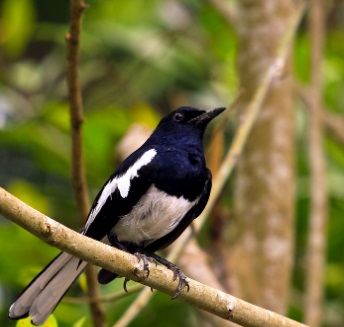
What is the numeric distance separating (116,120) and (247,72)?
762mm

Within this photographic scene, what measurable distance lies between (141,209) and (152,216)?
0.16 feet

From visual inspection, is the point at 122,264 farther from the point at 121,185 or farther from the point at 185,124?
the point at 185,124

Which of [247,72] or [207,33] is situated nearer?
[247,72]

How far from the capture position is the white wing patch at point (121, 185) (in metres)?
2.91

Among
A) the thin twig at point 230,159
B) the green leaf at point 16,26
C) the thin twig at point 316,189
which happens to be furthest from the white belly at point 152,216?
the green leaf at point 16,26

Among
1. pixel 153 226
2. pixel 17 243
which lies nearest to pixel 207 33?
pixel 17 243

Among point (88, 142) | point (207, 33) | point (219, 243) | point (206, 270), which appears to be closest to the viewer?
point (206, 270)

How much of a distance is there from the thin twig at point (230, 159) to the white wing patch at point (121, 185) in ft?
1.16

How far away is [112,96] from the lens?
565 cm

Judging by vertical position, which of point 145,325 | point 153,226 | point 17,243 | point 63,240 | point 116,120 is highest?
point 63,240

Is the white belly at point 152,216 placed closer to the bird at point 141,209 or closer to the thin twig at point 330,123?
the bird at point 141,209

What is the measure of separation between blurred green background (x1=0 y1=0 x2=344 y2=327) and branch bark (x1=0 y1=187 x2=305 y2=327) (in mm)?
1128

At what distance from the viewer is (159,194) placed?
2.95 meters

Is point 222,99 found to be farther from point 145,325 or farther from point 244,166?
point 145,325
